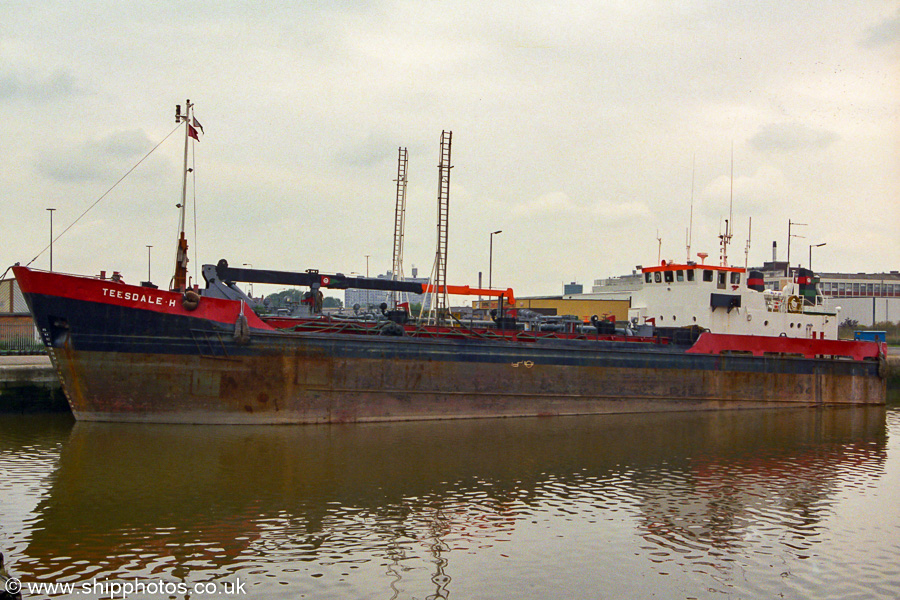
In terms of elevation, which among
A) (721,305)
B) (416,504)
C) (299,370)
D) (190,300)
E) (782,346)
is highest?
(721,305)

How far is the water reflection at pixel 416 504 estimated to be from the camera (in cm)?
1123

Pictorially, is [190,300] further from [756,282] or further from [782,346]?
[782,346]

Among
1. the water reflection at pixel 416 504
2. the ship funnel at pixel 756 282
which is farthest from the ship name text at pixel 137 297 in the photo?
the ship funnel at pixel 756 282

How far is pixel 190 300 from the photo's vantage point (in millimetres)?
21516

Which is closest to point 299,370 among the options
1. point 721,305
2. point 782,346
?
point 721,305

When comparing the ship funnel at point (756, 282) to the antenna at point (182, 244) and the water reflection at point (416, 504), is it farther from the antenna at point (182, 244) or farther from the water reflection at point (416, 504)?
the antenna at point (182, 244)

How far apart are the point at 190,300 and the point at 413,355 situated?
23.0 feet

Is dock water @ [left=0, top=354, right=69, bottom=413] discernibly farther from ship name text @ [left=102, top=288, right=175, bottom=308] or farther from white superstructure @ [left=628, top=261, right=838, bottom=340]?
white superstructure @ [left=628, top=261, right=838, bottom=340]

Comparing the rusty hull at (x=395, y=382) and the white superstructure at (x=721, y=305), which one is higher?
the white superstructure at (x=721, y=305)

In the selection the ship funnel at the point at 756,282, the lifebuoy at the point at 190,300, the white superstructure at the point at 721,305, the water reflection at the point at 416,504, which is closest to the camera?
the water reflection at the point at 416,504

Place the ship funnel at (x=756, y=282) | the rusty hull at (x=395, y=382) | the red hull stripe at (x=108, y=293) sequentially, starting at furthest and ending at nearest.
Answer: the ship funnel at (x=756, y=282)
the rusty hull at (x=395, y=382)
the red hull stripe at (x=108, y=293)

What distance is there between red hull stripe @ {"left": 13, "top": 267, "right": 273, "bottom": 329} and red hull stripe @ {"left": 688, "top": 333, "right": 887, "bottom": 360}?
698 inches

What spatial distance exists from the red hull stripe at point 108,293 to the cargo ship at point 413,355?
33mm

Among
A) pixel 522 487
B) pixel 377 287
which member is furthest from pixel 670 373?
pixel 522 487
